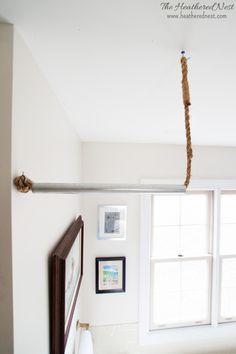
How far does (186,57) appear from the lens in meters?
0.53

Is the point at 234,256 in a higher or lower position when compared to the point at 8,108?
lower

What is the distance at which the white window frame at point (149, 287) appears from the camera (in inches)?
68.9

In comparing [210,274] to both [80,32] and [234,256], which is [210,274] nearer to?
[234,256]

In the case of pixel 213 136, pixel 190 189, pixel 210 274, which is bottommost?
pixel 210 274

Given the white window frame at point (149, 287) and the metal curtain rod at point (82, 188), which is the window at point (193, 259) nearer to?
the white window frame at point (149, 287)

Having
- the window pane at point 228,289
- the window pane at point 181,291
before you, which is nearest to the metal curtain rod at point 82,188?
the window pane at point 181,291

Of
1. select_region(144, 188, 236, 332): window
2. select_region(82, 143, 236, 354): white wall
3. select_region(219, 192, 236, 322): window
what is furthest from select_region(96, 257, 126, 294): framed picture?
select_region(219, 192, 236, 322): window

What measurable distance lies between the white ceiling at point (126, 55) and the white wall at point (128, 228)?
0.75m

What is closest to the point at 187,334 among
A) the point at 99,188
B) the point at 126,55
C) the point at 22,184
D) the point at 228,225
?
the point at 228,225

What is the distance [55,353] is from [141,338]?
4.63ft

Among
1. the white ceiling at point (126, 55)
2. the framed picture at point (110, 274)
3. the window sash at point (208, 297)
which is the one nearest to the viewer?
the white ceiling at point (126, 55)

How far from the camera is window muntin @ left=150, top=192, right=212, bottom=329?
1.87 m

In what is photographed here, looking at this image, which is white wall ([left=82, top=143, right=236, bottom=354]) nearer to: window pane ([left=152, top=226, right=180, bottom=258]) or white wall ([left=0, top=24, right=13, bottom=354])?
window pane ([left=152, top=226, right=180, bottom=258])

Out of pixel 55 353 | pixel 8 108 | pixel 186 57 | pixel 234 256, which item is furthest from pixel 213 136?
pixel 55 353
